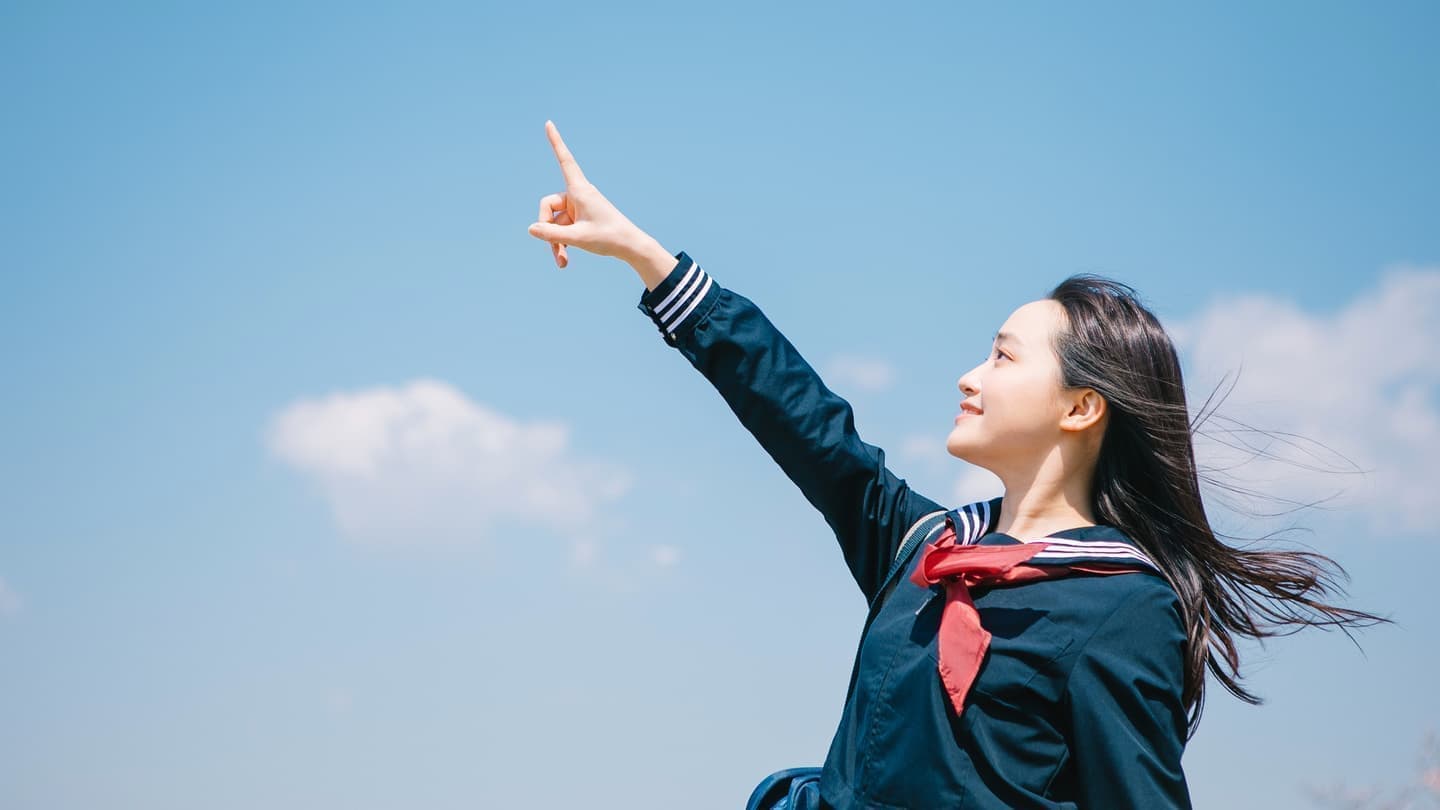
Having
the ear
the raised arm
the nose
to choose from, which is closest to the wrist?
the raised arm

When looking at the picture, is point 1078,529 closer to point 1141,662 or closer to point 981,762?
point 1141,662

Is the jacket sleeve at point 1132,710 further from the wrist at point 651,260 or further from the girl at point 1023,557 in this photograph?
the wrist at point 651,260

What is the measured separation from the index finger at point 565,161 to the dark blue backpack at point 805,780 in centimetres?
102

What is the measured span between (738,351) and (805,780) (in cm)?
87

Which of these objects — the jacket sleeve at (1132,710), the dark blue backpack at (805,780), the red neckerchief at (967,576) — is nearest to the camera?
the jacket sleeve at (1132,710)

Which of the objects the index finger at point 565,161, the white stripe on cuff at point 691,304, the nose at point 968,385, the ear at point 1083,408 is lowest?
the ear at point 1083,408

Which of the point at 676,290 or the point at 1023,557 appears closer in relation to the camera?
the point at 1023,557

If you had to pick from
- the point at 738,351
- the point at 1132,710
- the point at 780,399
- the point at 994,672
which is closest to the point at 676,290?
the point at 738,351

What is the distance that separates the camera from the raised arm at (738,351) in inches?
107

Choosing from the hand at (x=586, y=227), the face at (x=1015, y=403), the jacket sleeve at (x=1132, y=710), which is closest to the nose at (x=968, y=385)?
the face at (x=1015, y=403)

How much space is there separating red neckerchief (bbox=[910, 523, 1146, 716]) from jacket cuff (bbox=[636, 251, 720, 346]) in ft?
2.22

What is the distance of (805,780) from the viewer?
8.70ft

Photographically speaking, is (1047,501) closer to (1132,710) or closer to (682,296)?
(1132,710)

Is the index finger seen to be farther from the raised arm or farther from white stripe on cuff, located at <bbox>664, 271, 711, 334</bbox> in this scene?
white stripe on cuff, located at <bbox>664, 271, 711, 334</bbox>
